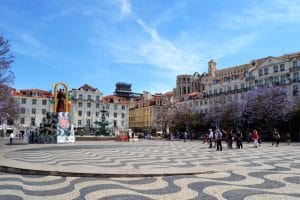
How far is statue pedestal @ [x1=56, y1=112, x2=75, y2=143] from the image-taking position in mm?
42312

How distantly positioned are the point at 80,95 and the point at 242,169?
87046 millimetres

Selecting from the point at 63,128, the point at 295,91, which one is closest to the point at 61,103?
the point at 63,128

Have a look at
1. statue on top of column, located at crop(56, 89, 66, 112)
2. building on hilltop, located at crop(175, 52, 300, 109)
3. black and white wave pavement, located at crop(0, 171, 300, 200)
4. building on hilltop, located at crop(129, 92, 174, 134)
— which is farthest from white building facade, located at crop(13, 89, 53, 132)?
black and white wave pavement, located at crop(0, 171, 300, 200)

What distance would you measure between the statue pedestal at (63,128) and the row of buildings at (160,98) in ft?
115

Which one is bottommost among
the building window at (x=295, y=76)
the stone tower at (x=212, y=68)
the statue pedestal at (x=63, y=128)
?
the statue pedestal at (x=63, y=128)

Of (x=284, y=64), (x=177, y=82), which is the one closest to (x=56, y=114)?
(x=284, y=64)

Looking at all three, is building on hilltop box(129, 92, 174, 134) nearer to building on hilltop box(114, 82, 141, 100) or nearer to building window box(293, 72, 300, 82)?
building on hilltop box(114, 82, 141, 100)

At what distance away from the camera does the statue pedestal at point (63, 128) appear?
4231 centimetres

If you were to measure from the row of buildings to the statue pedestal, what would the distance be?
3509 centimetres

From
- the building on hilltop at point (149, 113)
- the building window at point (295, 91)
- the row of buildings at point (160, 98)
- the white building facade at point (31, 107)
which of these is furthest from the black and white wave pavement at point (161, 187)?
the building on hilltop at point (149, 113)

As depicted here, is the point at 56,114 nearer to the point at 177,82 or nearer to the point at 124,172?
the point at 124,172

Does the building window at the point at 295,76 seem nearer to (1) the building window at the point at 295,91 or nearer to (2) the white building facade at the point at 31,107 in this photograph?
(1) the building window at the point at 295,91

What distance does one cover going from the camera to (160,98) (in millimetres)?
122688

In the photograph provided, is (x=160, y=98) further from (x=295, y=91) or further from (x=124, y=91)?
(x=295, y=91)
